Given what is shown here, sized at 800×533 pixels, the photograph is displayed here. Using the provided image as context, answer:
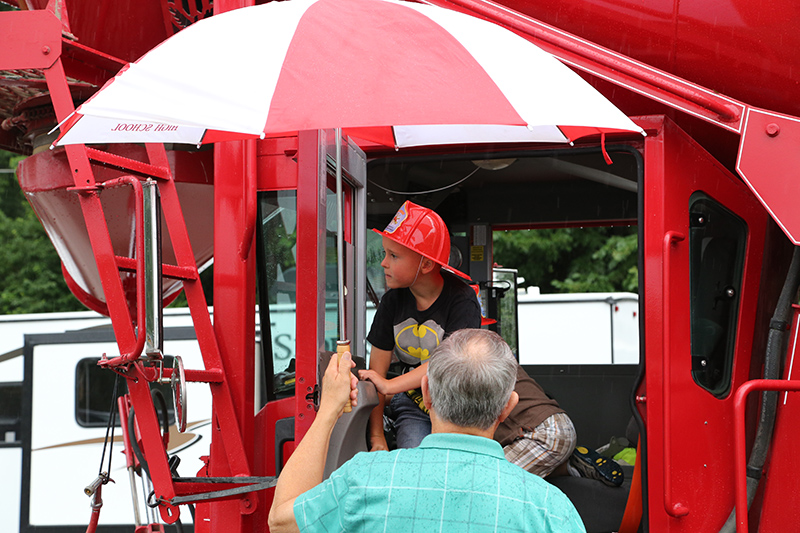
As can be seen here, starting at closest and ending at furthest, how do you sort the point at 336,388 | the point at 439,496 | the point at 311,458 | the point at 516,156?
the point at 439,496 < the point at 311,458 < the point at 336,388 < the point at 516,156

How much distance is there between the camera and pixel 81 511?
6945mm

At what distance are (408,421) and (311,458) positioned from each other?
135cm

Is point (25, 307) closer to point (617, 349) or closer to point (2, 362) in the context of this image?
point (2, 362)

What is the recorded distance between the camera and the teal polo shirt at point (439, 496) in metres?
1.58

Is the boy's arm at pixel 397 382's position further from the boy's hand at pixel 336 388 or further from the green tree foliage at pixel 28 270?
the green tree foliage at pixel 28 270

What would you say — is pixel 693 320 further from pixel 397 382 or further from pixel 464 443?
pixel 464 443

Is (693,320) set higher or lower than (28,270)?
lower

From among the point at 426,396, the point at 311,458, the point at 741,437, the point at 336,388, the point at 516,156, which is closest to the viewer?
the point at 426,396

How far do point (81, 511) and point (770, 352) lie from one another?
20.2ft

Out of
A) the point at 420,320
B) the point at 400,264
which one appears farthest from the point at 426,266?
the point at 420,320

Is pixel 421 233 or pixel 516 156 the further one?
pixel 516 156

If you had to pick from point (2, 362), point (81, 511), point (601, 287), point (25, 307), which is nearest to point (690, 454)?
point (81, 511)

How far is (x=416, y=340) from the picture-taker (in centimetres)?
317

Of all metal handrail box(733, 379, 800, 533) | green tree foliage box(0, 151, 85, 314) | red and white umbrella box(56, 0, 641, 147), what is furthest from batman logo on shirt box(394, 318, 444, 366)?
green tree foliage box(0, 151, 85, 314)
